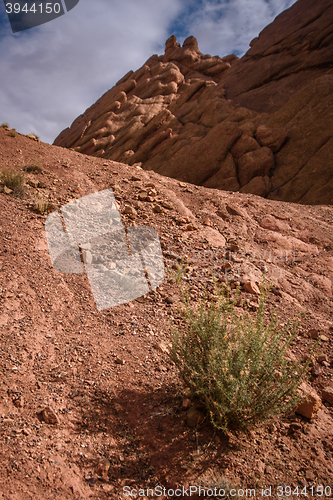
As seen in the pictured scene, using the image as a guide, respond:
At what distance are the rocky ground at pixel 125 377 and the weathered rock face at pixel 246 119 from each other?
14508mm

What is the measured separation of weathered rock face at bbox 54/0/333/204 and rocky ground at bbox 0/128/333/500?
14.5 meters

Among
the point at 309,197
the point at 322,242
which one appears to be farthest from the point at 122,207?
the point at 309,197

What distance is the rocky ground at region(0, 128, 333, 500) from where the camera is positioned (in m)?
2.08

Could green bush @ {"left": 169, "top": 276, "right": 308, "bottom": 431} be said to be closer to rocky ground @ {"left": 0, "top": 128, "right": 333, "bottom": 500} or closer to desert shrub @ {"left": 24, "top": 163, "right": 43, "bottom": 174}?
rocky ground @ {"left": 0, "top": 128, "right": 333, "bottom": 500}

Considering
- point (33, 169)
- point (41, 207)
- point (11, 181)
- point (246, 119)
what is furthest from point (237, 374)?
point (246, 119)

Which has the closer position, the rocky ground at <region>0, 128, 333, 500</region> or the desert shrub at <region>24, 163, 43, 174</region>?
the rocky ground at <region>0, 128, 333, 500</region>

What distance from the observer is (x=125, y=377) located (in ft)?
9.58

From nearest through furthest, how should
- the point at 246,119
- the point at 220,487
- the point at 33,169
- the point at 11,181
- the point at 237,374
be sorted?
the point at 220,487
the point at 237,374
the point at 11,181
the point at 33,169
the point at 246,119

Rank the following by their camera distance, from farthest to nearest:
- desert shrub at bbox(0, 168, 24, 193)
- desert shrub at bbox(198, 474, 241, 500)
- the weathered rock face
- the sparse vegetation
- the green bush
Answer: the weathered rock face, desert shrub at bbox(0, 168, 24, 193), the sparse vegetation, the green bush, desert shrub at bbox(198, 474, 241, 500)

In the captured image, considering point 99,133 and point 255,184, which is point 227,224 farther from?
point 99,133

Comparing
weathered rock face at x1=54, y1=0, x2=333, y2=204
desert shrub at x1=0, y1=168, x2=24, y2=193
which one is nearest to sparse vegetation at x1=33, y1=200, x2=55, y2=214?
desert shrub at x1=0, y1=168, x2=24, y2=193

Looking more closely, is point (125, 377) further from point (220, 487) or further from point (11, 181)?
point (11, 181)

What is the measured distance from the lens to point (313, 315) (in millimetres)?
4469

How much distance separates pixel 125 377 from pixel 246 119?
24.8 meters
